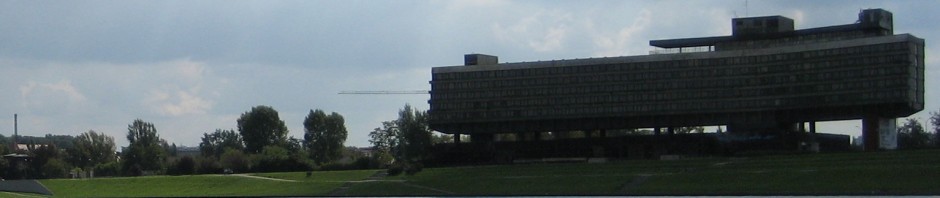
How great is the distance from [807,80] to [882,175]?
3198cm

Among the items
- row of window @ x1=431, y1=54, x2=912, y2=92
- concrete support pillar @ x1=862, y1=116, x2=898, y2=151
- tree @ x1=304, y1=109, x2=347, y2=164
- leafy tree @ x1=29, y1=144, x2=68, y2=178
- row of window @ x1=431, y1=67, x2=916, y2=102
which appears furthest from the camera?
tree @ x1=304, y1=109, x2=347, y2=164

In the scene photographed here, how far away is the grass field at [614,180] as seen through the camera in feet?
212

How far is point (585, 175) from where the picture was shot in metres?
81.8

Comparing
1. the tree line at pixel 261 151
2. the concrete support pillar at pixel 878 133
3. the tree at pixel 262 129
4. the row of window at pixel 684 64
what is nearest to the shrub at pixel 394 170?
the tree line at pixel 261 151

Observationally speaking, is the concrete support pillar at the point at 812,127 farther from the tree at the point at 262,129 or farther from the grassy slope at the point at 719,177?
the tree at the point at 262,129

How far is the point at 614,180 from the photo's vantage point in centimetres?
7675

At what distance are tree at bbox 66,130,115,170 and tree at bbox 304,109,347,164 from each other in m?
27.2

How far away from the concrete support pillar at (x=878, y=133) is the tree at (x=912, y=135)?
8453 mm

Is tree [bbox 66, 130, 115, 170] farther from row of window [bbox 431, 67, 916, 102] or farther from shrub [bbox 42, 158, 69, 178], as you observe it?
row of window [bbox 431, 67, 916, 102]

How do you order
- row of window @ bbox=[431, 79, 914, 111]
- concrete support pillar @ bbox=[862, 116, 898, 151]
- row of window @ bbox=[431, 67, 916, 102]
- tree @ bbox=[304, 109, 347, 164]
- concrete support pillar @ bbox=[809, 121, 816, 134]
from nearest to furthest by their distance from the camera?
row of window @ bbox=[431, 67, 916, 102] → row of window @ bbox=[431, 79, 914, 111] → concrete support pillar @ bbox=[862, 116, 898, 151] → concrete support pillar @ bbox=[809, 121, 816, 134] → tree @ bbox=[304, 109, 347, 164]

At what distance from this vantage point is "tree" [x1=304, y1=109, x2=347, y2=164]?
166m

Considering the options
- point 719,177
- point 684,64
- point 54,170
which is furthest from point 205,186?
point 54,170

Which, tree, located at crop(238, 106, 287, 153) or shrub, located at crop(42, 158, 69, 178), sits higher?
tree, located at crop(238, 106, 287, 153)

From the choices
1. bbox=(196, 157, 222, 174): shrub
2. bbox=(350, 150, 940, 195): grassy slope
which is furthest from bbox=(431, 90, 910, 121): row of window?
bbox=(196, 157, 222, 174): shrub
